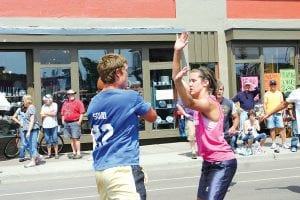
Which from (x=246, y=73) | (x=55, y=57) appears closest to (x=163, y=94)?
(x=246, y=73)

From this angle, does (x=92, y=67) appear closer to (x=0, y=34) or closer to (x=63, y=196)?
(x=0, y=34)

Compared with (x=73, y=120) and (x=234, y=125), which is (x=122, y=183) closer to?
Answer: (x=234, y=125)

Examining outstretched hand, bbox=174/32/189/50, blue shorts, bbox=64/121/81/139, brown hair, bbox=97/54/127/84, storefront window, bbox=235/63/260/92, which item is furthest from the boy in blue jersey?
storefront window, bbox=235/63/260/92

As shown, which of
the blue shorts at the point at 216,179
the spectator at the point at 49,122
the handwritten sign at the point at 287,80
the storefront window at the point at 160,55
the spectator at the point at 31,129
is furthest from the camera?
the handwritten sign at the point at 287,80

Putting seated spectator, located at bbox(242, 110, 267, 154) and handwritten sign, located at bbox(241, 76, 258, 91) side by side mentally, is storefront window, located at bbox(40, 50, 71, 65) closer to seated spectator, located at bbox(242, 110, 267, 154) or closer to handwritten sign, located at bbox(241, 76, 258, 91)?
seated spectator, located at bbox(242, 110, 267, 154)

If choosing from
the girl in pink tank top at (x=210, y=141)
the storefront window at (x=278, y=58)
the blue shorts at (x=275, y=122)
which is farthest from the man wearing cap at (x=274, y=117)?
the girl in pink tank top at (x=210, y=141)

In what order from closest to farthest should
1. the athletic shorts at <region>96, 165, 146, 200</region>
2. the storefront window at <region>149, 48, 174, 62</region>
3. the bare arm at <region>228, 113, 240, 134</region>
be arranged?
the athletic shorts at <region>96, 165, 146, 200</region> < the bare arm at <region>228, 113, 240, 134</region> < the storefront window at <region>149, 48, 174, 62</region>

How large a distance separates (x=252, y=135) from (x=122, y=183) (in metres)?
9.91

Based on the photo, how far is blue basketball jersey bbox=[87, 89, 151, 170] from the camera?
409 cm

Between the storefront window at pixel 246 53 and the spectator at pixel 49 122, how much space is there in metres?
6.74

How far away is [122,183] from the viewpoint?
399 cm

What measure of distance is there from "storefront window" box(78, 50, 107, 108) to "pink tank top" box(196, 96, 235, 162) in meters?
11.3

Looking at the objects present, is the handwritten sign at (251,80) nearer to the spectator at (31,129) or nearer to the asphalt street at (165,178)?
the asphalt street at (165,178)

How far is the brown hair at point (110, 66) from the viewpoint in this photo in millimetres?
4082
